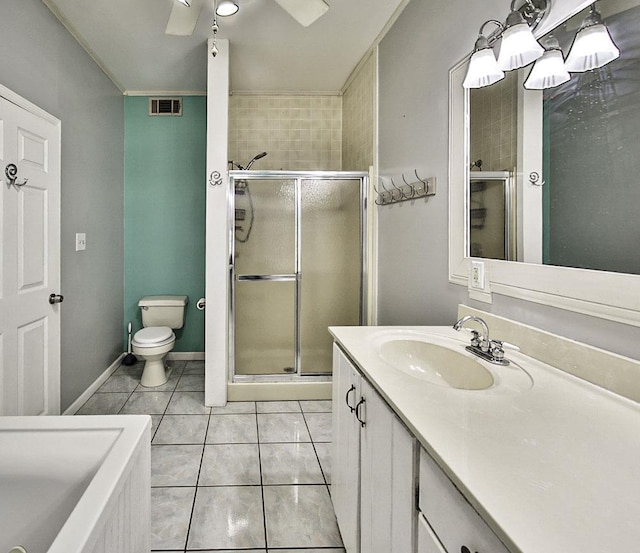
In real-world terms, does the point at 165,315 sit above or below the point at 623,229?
below

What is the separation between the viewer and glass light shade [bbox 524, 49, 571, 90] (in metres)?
1.15

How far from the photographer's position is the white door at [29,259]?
6.38 ft

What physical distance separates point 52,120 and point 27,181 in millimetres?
507

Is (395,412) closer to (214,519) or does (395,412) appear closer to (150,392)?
(214,519)

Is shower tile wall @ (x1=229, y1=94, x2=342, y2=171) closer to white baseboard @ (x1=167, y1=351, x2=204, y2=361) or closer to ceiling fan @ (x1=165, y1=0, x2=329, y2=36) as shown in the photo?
ceiling fan @ (x1=165, y1=0, x2=329, y2=36)

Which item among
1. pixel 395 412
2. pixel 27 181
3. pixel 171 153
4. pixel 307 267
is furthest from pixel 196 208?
pixel 395 412

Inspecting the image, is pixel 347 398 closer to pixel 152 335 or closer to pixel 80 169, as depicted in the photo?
pixel 152 335

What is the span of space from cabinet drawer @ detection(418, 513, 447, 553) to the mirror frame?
70 cm

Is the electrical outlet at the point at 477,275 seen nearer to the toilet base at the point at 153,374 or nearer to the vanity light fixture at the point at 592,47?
the vanity light fixture at the point at 592,47

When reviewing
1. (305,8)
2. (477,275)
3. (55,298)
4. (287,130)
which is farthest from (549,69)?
(287,130)

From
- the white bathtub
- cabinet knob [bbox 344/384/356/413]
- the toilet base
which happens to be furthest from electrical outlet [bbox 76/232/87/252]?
cabinet knob [bbox 344/384/356/413]

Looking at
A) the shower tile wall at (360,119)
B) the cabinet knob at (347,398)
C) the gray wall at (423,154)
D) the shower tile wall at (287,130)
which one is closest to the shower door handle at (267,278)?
the gray wall at (423,154)

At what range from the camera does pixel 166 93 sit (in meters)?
3.77

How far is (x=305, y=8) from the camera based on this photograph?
2.04m
